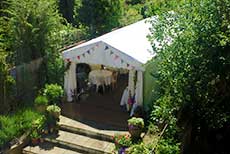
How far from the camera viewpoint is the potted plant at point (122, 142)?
987 centimetres

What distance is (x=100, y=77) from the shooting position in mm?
14039

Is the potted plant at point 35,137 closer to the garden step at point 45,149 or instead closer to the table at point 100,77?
the garden step at point 45,149

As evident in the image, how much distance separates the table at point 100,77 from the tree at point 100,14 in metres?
6.48

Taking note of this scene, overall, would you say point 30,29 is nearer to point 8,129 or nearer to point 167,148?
point 8,129

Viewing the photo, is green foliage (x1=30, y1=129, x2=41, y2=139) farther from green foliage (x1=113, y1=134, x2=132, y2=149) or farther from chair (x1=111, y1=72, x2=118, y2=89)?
chair (x1=111, y1=72, x2=118, y2=89)

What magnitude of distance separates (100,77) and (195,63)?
6506mm

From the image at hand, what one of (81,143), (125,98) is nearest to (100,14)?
(125,98)

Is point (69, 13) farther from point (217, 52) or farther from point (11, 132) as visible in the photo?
point (217, 52)

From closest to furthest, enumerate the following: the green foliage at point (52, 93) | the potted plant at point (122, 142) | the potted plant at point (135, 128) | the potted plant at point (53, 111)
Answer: the potted plant at point (122, 142)
the potted plant at point (135, 128)
the potted plant at point (53, 111)
the green foliage at point (52, 93)

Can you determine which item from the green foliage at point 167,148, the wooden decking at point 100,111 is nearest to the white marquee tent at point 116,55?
the wooden decking at point 100,111

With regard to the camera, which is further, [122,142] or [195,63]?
[122,142]

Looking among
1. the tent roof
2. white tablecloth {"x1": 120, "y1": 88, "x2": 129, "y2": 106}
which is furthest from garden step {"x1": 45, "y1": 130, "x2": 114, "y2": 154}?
the tent roof

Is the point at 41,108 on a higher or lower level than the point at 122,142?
higher

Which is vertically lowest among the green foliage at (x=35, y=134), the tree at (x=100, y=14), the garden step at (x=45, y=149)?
the garden step at (x=45, y=149)
